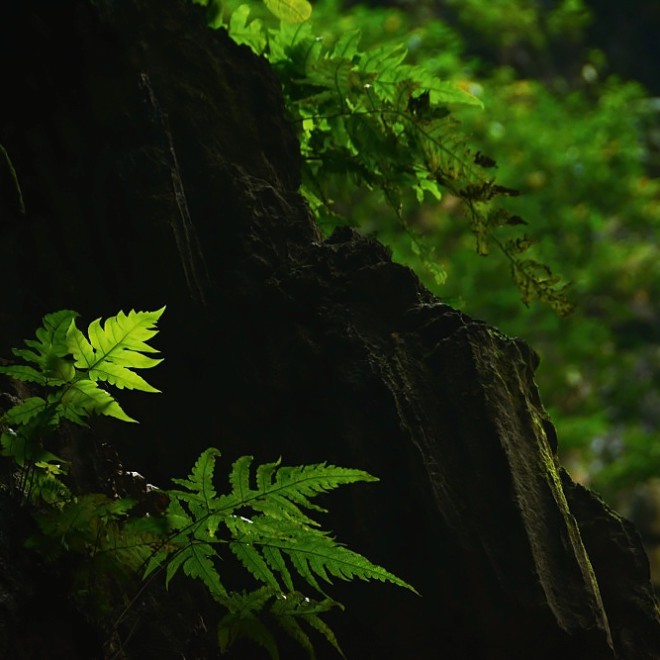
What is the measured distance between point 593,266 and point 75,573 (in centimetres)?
995

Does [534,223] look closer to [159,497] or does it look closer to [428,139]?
[428,139]

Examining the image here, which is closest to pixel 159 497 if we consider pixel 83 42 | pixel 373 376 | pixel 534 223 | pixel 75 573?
pixel 75 573

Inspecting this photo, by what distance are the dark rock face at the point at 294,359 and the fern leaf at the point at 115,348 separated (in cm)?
47

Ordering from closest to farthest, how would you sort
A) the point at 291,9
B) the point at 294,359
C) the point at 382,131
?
the point at 294,359 → the point at 291,9 → the point at 382,131

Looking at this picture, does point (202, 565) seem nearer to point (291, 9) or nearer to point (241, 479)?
point (241, 479)

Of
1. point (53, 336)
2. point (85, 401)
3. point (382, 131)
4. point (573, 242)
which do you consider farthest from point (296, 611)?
point (573, 242)

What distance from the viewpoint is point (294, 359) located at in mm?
2824

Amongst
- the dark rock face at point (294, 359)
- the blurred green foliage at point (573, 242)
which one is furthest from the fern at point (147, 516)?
the blurred green foliage at point (573, 242)

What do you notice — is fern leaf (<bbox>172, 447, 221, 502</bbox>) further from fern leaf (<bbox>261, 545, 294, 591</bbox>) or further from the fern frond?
the fern frond

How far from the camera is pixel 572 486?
302 centimetres

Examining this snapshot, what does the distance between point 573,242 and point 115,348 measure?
9.70m

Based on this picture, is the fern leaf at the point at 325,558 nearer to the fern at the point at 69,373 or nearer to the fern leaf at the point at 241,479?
the fern leaf at the point at 241,479

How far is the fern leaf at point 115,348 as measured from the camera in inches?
84.8

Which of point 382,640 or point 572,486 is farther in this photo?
point 572,486
